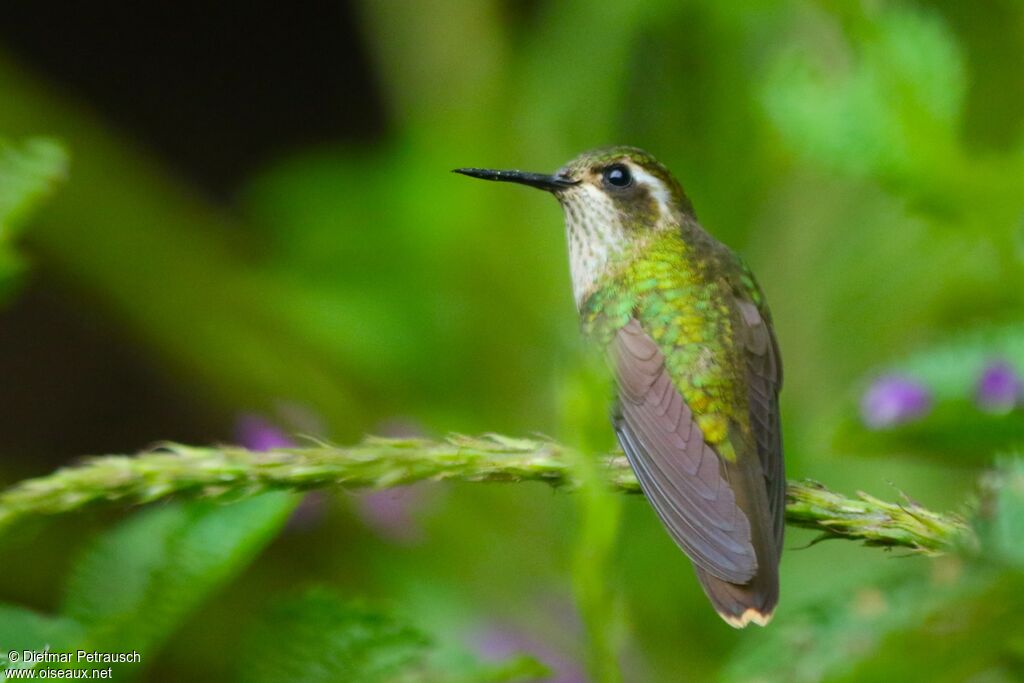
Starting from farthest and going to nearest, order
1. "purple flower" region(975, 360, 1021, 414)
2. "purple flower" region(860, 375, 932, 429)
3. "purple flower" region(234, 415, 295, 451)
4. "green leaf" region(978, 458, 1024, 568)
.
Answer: "purple flower" region(234, 415, 295, 451) → "purple flower" region(860, 375, 932, 429) → "purple flower" region(975, 360, 1021, 414) → "green leaf" region(978, 458, 1024, 568)

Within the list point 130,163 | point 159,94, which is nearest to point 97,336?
point 159,94

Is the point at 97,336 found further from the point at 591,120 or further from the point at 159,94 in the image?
the point at 591,120

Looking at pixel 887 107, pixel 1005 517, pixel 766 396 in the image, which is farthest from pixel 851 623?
pixel 887 107

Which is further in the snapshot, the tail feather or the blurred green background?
the blurred green background

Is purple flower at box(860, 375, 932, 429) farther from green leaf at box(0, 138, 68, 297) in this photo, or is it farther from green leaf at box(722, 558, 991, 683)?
green leaf at box(0, 138, 68, 297)

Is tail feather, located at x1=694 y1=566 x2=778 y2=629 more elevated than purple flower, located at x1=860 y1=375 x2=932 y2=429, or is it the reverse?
purple flower, located at x1=860 y1=375 x2=932 y2=429

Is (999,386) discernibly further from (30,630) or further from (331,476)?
(30,630)

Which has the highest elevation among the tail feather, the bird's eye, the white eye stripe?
the bird's eye

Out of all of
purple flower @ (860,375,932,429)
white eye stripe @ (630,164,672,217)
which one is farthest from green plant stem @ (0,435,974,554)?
white eye stripe @ (630,164,672,217)
